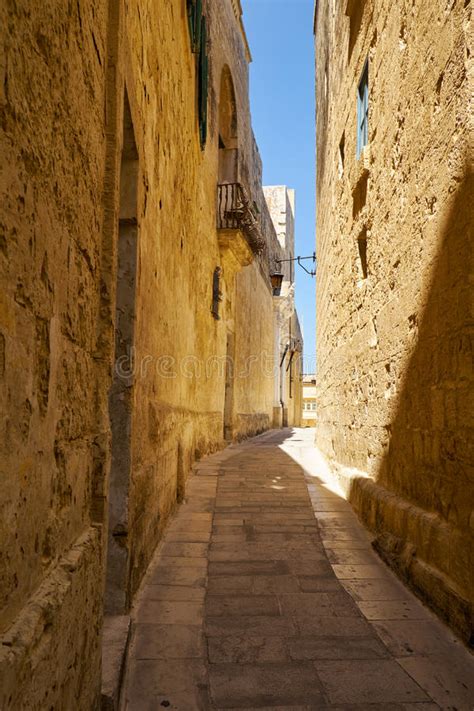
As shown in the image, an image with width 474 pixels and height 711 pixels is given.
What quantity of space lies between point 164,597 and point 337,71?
740 centimetres

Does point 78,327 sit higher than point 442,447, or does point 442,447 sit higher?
point 78,327

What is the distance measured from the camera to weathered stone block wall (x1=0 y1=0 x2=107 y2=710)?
110cm

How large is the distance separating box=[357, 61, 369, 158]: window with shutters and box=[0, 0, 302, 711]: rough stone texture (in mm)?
2170

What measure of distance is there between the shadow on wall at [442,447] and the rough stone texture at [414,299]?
0.4 inches

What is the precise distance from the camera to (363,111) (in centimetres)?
586

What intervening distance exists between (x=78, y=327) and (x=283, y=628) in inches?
79.6

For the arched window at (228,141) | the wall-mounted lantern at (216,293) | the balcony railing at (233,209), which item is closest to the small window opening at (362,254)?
the wall-mounted lantern at (216,293)

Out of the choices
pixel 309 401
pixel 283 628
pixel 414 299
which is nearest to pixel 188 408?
pixel 414 299

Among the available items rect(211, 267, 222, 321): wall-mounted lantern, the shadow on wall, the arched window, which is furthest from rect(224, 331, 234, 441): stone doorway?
the shadow on wall

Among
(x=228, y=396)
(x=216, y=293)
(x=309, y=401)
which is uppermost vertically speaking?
(x=216, y=293)

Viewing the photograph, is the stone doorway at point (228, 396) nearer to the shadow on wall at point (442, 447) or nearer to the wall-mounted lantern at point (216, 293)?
the wall-mounted lantern at point (216, 293)

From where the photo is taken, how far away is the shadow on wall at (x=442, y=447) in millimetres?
2850

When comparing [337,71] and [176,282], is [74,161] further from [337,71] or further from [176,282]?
[337,71]

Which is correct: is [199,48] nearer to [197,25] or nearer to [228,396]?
[197,25]
